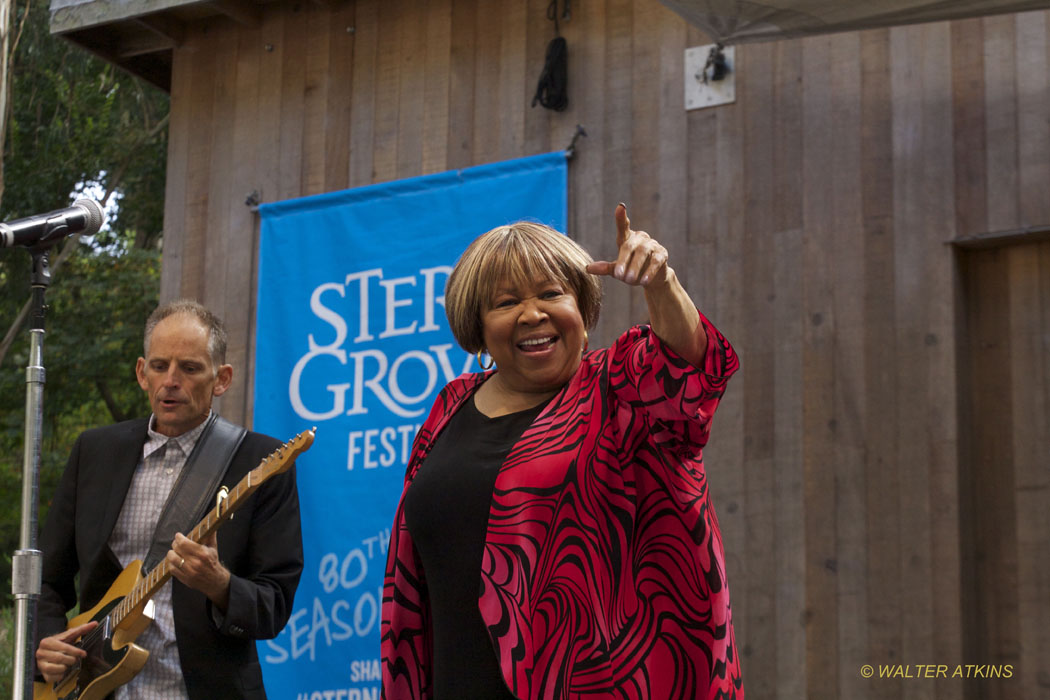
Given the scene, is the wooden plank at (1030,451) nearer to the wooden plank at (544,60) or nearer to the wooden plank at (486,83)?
the wooden plank at (544,60)

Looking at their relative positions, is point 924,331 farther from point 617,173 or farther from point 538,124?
point 538,124

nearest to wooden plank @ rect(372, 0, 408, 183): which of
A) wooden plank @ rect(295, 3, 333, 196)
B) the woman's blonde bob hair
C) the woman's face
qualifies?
wooden plank @ rect(295, 3, 333, 196)

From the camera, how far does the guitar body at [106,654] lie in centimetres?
304

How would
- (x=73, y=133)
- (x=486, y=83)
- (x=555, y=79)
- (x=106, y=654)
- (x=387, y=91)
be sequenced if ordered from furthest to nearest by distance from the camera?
(x=73, y=133), (x=387, y=91), (x=486, y=83), (x=555, y=79), (x=106, y=654)

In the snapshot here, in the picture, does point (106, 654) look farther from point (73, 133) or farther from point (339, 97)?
point (73, 133)

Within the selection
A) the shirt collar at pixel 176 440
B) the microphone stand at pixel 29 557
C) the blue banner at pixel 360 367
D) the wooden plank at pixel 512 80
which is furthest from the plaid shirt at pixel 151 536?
the wooden plank at pixel 512 80

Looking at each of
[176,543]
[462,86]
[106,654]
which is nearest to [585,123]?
[462,86]

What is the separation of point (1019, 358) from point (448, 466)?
286 cm

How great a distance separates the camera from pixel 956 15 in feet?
13.4

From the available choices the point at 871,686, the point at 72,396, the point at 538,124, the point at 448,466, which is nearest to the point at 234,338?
the point at 538,124

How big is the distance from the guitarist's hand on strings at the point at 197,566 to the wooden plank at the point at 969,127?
278 centimetres

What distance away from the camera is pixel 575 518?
6.64 feet

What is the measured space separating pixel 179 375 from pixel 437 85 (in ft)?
8.96

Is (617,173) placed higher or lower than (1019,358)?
higher
